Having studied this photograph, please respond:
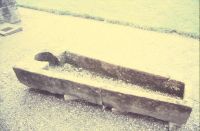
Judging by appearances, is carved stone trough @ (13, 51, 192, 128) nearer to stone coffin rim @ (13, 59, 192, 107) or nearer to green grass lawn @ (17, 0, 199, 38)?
stone coffin rim @ (13, 59, 192, 107)

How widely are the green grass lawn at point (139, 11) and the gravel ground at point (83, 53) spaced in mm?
326

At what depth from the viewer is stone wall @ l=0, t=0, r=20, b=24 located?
8.30 meters

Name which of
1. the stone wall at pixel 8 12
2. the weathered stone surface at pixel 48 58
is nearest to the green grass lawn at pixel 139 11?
the stone wall at pixel 8 12

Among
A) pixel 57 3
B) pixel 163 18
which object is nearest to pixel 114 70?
pixel 163 18

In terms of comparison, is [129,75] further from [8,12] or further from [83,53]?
[8,12]

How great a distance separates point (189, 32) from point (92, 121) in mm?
3976

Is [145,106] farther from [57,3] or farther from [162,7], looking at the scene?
[57,3]

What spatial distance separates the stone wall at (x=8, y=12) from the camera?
327 inches

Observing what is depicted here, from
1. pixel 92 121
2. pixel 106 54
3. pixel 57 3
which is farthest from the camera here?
pixel 57 3

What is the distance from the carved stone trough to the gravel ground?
0.17m

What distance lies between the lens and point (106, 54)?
266 inches

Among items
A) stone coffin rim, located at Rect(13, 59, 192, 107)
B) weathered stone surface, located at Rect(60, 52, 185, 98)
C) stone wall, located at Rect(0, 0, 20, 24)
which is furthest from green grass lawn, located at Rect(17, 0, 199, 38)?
stone coffin rim, located at Rect(13, 59, 192, 107)

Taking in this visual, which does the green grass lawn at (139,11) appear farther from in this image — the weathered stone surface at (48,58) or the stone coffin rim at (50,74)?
the stone coffin rim at (50,74)

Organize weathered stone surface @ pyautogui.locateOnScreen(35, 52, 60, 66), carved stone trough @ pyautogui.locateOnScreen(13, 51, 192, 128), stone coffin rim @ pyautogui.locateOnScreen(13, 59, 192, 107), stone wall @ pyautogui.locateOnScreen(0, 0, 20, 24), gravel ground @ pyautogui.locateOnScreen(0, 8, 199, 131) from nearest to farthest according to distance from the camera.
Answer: stone coffin rim @ pyautogui.locateOnScreen(13, 59, 192, 107), carved stone trough @ pyautogui.locateOnScreen(13, 51, 192, 128), gravel ground @ pyautogui.locateOnScreen(0, 8, 199, 131), weathered stone surface @ pyautogui.locateOnScreen(35, 52, 60, 66), stone wall @ pyautogui.locateOnScreen(0, 0, 20, 24)
